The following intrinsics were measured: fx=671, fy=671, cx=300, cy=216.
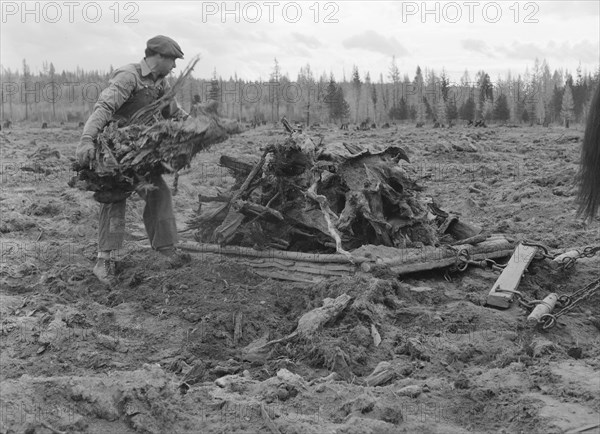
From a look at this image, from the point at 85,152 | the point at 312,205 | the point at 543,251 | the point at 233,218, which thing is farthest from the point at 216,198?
the point at 543,251

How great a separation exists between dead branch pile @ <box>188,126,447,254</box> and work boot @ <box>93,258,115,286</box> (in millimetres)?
1056

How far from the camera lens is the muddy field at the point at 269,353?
11.6ft

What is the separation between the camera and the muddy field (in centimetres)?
352

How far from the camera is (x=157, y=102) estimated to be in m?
6.45

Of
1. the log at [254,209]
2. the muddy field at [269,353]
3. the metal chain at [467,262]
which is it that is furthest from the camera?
the log at [254,209]

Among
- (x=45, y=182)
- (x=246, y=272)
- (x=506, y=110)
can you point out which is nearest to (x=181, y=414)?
(x=246, y=272)

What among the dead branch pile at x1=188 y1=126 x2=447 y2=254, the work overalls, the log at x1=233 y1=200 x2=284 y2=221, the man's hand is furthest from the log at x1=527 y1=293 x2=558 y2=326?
the man's hand

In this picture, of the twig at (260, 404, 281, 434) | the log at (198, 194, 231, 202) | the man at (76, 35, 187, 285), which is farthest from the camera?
the log at (198, 194, 231, 202)

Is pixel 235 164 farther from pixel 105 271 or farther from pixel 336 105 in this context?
pixel 336 105

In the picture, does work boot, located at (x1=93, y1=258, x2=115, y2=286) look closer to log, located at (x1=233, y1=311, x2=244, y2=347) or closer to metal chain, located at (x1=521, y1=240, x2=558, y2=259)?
log, located at (x1=233, y1=311, x2=244, y2=347)

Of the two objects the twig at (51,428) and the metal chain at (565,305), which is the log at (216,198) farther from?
the twig at (51,428)

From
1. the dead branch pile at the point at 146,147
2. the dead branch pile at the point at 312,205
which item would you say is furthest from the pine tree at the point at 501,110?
the dead branch pile at the point at 146,147

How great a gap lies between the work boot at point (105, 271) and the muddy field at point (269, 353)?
10cm

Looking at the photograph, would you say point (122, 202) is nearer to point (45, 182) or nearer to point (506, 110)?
point (45, 182)
